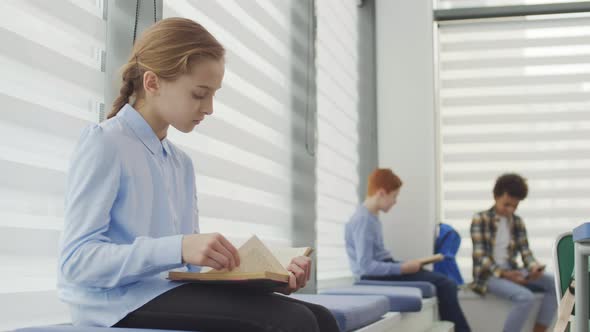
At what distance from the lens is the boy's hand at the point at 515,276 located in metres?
6.25

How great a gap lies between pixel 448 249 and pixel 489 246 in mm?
333

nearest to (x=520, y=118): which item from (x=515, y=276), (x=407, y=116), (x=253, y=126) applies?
(x=407, y=116)

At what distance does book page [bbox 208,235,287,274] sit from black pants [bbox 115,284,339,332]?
0.07 metres

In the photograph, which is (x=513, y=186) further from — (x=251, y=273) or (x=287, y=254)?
(x=251, y=273)

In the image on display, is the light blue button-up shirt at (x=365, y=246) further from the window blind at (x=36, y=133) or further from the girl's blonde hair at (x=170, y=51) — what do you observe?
the girl's blonde hair at (x=170, y=51)

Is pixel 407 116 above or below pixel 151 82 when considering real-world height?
above

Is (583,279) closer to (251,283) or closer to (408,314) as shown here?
(251,283)

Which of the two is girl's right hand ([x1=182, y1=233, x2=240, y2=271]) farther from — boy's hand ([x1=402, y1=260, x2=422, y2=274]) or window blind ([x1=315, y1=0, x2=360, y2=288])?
boy's hand ([x1=402, y1=260, x2=422, y2=274])

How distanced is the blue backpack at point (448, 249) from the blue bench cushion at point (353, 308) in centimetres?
267

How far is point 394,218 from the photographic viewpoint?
6.60 m

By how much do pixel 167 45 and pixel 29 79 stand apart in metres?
0.50

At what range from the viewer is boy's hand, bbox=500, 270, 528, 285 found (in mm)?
6246

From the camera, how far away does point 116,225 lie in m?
1.80

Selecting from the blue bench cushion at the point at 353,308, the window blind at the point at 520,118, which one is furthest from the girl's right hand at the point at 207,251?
the window blind at the point at 520,118
